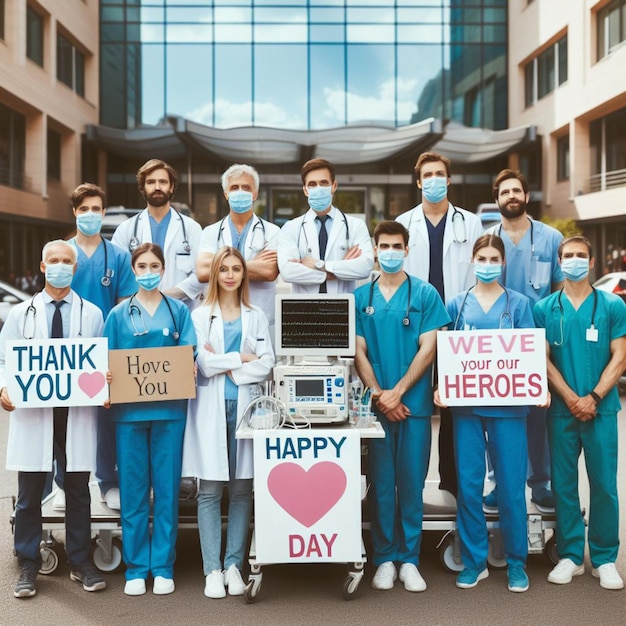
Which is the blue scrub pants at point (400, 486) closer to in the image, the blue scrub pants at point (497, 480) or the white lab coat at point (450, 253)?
the blue scrub pants at point (497, 480)

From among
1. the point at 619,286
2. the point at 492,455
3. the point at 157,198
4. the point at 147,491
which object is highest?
the point at 157,198

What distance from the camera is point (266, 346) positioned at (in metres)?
4.66

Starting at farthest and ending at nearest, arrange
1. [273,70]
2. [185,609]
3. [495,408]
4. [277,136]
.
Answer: [273,70] → [277,136] → [495,408] → [185,609]

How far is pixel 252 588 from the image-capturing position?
168 inches

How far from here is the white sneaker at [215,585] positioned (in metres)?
4.37

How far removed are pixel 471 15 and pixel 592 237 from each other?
11.9 metres

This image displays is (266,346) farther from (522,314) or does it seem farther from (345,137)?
(345,137)

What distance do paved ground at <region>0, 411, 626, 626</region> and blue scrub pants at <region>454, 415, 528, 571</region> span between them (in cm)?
25

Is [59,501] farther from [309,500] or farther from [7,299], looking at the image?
[7,299]

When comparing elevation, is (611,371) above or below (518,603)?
above

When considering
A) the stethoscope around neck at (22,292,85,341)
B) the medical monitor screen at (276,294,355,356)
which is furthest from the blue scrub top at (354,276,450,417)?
the stethoscope around neck at (22,292,85,341)

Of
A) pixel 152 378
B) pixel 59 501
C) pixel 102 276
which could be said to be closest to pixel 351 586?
pixel 152 378

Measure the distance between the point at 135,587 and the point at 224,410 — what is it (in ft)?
3.85

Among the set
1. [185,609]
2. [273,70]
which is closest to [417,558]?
[185,609]
